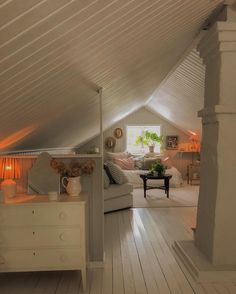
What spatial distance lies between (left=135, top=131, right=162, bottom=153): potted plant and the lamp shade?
7.37 meters

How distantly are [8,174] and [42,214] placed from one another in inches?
21.8

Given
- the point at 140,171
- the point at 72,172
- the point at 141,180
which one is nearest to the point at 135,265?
the point at 72,172

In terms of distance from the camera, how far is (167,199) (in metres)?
6.84

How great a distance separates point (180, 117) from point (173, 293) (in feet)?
21.1

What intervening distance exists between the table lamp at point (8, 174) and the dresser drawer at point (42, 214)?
0.84 feet

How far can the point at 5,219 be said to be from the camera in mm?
2729

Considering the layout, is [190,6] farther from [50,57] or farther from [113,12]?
[50,57]

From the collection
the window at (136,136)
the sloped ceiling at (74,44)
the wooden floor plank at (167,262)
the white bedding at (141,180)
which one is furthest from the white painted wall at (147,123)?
the sloped ceiling at (74,44)

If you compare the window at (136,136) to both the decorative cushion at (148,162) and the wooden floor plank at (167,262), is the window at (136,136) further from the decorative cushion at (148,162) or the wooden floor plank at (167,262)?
the wooden floor plank at (167,262)

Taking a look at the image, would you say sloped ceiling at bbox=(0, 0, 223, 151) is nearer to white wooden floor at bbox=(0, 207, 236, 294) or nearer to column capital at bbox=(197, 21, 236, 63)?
column capital at bbox=(197, 21, 236, 63)

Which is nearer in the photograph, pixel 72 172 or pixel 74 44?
pixel 74 44

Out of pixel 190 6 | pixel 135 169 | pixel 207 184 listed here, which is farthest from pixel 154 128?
pixel 190 6

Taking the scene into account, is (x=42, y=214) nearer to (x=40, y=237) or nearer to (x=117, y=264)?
(x=40, y=237)

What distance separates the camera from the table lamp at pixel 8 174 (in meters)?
2.95
